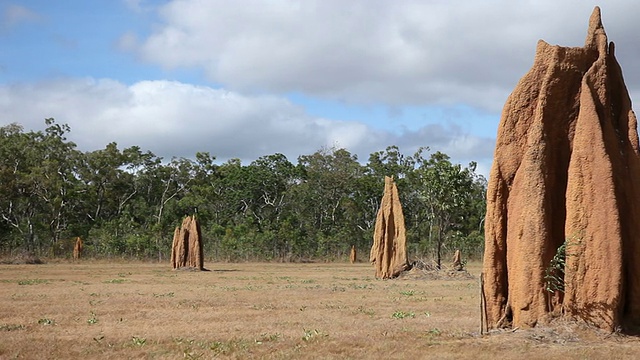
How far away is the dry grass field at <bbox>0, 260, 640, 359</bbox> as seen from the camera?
12219mm

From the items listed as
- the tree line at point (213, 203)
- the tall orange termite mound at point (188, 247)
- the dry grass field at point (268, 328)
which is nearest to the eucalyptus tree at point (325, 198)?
the tree line at point (213, 203)

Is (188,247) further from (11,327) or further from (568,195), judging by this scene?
(568,195)

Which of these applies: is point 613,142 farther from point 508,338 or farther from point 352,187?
point 352,187

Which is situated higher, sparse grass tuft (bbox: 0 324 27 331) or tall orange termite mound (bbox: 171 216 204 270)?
tall orange termite mound (bbox: 171 216 204 270)

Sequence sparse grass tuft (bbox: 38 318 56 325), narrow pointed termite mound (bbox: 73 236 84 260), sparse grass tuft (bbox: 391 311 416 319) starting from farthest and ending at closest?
1. narrow pointed termite mound (bbox: 73 236 84 260)
2. sparse grass tuft (bbox: 391 311 416 319)
3. sparse grass tuft (bbox: 38 318 56 325)

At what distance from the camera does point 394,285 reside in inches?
1234

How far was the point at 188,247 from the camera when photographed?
4522cm

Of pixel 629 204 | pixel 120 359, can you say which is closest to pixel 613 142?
pixel 629 204

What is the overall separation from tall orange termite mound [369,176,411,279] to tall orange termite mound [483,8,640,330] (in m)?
22.3

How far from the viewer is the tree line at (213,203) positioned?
6431 cm

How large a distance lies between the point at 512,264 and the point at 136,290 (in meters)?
17.6

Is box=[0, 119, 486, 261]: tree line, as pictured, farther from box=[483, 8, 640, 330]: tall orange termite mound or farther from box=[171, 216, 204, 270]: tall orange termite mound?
box=[483, 8, 640, 330]: tall orange termite mound

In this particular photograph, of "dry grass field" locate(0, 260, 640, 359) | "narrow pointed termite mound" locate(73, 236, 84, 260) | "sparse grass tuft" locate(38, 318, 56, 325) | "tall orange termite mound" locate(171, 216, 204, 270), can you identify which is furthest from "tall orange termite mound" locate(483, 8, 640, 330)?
"narrow pointed termite mound" locate(73, 236, 84, 260)

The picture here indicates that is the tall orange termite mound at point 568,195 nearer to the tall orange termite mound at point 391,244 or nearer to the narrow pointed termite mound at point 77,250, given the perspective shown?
the tall orange termite mound at point 391,244
